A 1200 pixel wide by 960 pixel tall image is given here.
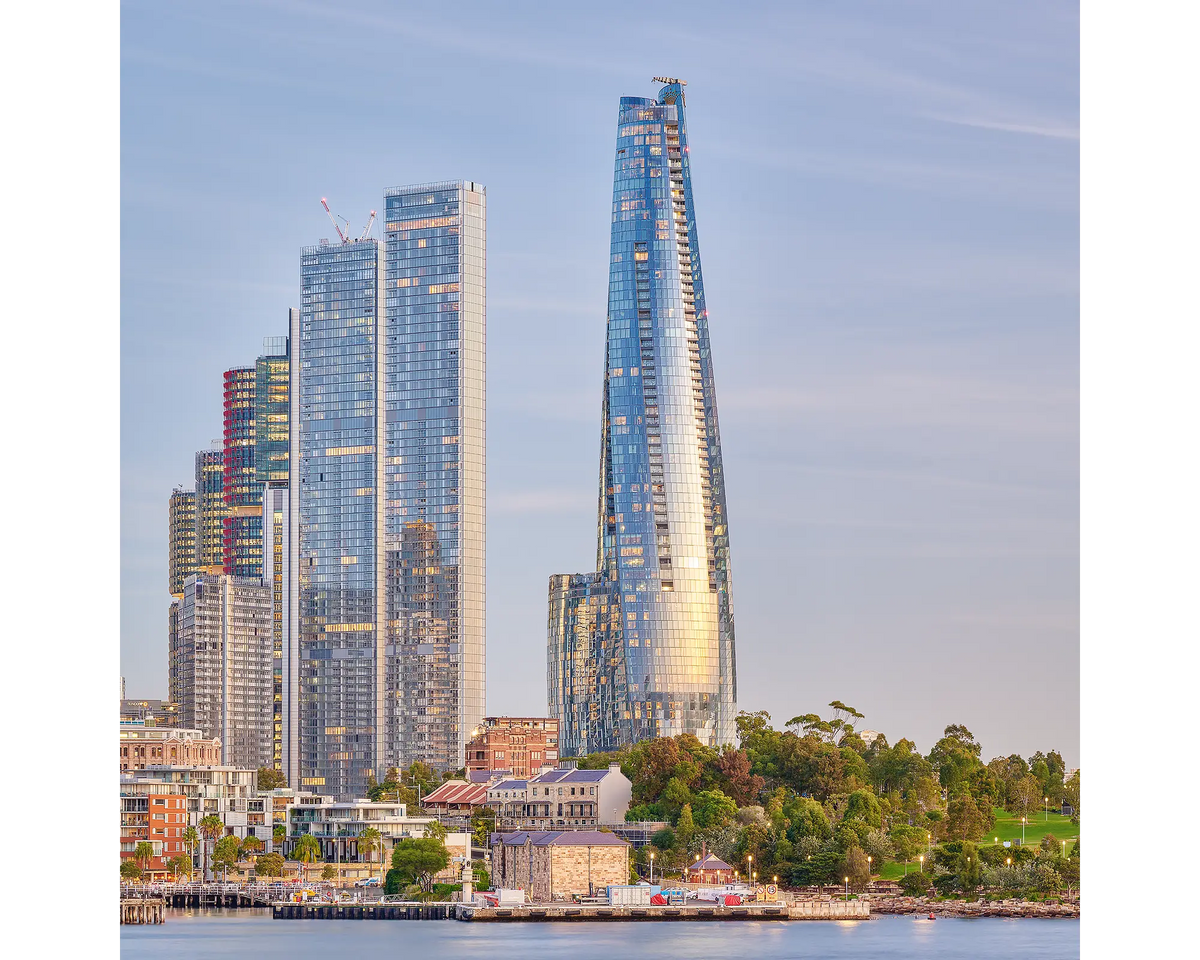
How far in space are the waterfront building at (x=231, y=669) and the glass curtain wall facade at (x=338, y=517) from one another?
6132 mm

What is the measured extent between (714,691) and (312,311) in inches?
1252

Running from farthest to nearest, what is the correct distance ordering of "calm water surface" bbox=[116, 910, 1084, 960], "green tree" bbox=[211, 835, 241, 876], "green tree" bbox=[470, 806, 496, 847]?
"green tree" bbox=[211, 835, 241, 876] < "green tree" bbox=[470, 806, 496, 847] < "calm water surface" bbox=[116, 910, 1084, 960]

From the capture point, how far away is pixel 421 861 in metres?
53.9

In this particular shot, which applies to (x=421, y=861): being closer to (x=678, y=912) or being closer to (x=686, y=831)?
(x=686, y=831)

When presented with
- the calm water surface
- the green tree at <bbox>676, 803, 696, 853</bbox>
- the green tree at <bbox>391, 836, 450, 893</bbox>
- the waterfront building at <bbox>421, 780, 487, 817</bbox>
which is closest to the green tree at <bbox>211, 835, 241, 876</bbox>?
the waterfront building at <bbox>421, 780, 487, 817</bbox>

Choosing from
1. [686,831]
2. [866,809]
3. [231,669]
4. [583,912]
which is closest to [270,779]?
[231,669]

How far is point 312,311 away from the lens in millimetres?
96312

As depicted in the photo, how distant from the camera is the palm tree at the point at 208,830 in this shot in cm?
6331

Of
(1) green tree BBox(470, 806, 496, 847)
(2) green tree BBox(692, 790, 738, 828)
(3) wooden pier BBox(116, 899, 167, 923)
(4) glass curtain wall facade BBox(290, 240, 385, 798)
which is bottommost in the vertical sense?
(3) wooden pier BBox(116, 899, 167, 923)

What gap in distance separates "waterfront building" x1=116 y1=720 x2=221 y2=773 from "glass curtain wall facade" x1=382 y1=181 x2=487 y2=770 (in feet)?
50.7

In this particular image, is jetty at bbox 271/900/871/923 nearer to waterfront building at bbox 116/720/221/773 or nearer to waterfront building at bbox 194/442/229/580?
waterfront building at bbox 116/720/221/773

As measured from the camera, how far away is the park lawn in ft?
178

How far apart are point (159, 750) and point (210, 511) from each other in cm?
4427
